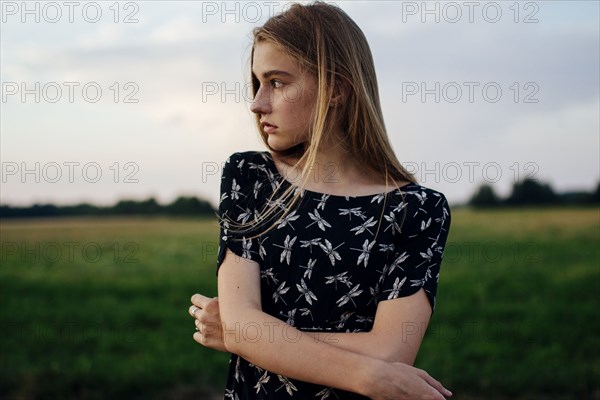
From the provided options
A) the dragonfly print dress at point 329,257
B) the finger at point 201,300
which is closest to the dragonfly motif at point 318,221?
the dragonfly print dress at point 329,257

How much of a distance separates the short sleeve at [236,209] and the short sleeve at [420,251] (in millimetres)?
339

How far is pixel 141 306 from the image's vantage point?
7.47 m

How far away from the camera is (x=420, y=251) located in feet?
6.08

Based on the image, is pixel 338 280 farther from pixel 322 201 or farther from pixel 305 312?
pixel 322 201

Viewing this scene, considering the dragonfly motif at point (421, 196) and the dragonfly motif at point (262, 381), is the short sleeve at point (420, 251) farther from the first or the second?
the dragonfly motif at point (262, 381)

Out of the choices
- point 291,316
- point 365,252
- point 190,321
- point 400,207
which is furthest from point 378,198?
point 190,321

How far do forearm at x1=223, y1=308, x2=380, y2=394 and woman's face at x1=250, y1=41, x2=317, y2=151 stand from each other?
0.46m

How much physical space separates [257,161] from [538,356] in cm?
476

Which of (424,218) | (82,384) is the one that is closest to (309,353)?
(424,218)

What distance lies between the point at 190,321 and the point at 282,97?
534 cm

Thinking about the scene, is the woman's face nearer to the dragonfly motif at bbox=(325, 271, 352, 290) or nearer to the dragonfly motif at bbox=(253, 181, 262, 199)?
the dragonfly motif at bbox=(253, 181, 262, 199)

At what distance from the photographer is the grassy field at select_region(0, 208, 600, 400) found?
545cm

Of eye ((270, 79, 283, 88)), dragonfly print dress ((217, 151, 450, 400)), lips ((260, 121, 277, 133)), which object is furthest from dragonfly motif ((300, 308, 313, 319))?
eye ((270, 79, 283, 88))

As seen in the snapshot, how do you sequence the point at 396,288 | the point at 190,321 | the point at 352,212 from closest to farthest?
the point at 396,288 < the point at 352,212 < the point at 190,321
